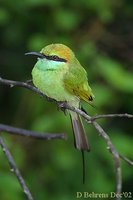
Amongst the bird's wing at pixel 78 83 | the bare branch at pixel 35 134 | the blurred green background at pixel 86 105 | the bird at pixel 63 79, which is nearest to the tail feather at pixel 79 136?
the bird at pixel 63 79

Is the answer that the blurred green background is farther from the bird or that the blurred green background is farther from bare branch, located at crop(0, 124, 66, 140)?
bare branch, located at crop(0, 124, 66, 140)

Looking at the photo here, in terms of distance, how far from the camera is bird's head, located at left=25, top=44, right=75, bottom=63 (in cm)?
196

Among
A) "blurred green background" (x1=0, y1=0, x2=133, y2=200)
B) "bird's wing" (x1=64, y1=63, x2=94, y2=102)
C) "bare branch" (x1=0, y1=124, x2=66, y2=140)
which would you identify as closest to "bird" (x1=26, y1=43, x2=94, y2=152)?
"bird's wing" (x1=64, y1=63, x2=94, y2=102)

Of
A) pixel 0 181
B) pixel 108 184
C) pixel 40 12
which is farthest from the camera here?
pixel 40 12

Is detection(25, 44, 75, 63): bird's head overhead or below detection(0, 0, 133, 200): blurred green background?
overhead

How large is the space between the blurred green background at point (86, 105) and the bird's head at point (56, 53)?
132 centimetres

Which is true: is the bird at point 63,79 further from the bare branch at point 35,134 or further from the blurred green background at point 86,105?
the blurred green background at point 86,105

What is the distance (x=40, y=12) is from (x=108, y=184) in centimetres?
107

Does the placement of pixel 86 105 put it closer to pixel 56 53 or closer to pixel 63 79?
pixel 63 79

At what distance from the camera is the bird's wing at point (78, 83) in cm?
212

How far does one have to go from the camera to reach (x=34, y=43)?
355cm

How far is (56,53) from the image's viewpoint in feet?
6.57

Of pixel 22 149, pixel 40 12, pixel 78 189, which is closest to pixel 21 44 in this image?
pixel 40 12

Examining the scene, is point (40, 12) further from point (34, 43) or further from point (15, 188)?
point (15, 188)
